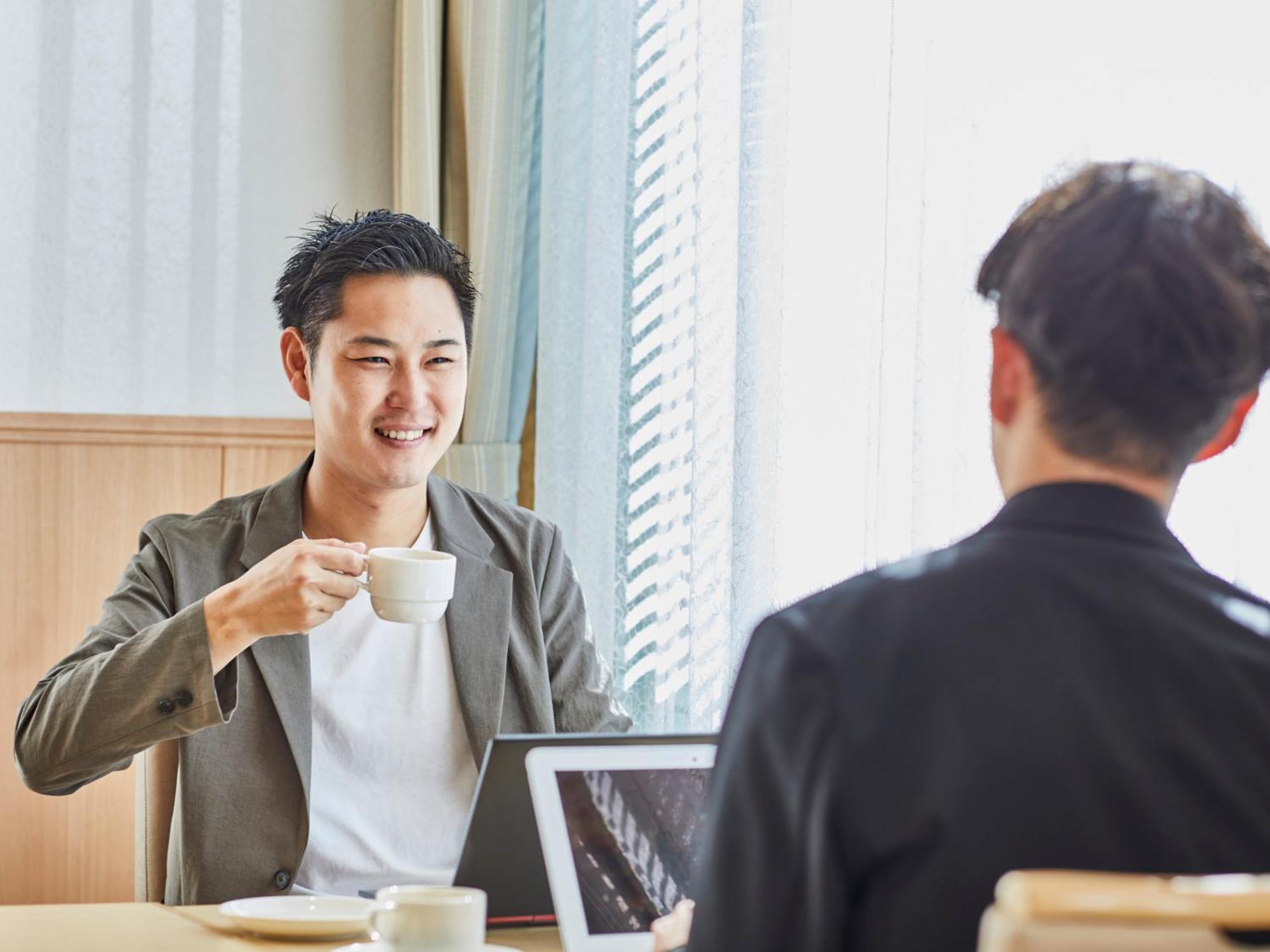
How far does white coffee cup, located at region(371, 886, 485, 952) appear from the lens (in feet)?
3.71

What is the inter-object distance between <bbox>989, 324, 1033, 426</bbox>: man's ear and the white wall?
2449 mm

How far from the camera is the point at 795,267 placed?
2102 mm

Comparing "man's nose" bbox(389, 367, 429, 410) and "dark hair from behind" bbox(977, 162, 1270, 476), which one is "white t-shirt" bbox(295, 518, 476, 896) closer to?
"man's nose" bbox(389, 367, 429, 410)

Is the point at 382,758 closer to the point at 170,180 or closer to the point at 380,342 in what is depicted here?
the point at 380,342

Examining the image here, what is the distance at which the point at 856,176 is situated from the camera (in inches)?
78.0

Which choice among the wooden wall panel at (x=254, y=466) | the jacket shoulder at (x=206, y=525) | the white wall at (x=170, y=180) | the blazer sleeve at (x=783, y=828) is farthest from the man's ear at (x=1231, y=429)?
the white wall at (x=170, y=180)

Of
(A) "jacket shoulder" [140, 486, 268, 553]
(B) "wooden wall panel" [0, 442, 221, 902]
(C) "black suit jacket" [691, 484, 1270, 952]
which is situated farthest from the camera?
(B) "wooden wall panel" [0, 442, 221, 902]

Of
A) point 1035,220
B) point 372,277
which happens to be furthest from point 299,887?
point 1035,220

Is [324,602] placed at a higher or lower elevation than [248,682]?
higher

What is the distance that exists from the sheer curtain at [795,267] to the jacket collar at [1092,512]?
0.60 m

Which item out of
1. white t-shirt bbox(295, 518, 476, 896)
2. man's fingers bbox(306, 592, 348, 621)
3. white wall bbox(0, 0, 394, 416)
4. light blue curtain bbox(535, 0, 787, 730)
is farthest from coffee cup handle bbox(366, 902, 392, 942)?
white wall bbox(0, 0, 394, 416)

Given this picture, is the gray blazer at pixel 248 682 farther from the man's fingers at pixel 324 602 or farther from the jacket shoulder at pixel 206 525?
the man's fingers at pixel 324 602

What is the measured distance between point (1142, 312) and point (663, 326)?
1.70 metres

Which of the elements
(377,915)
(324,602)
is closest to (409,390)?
(324,602)
